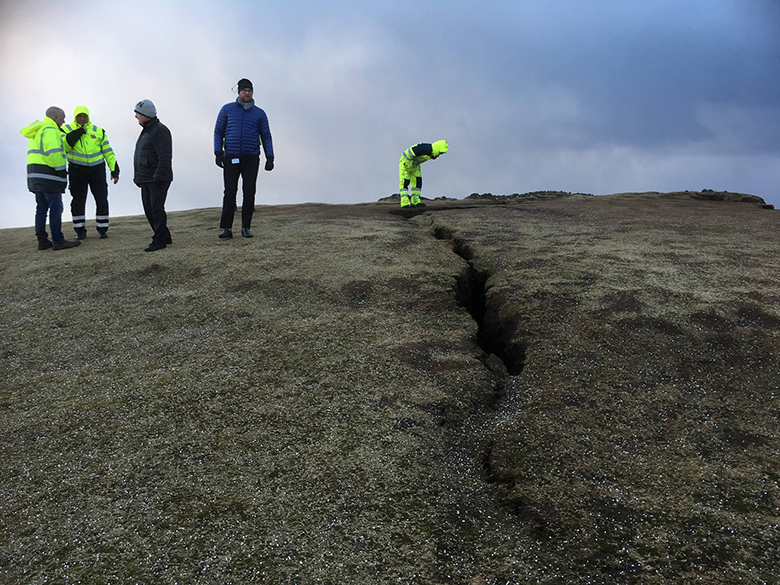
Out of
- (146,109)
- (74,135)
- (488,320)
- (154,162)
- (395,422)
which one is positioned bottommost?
(395,422)

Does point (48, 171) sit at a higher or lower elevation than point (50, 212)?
higher

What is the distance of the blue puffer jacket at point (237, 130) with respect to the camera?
31.6ft

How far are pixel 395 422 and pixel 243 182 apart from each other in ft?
24.1

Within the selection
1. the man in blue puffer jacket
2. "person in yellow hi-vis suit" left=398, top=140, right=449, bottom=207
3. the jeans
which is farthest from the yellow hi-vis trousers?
the jeans

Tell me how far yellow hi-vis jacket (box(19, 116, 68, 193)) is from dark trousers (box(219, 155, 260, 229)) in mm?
3179

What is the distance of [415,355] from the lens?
16.2ft

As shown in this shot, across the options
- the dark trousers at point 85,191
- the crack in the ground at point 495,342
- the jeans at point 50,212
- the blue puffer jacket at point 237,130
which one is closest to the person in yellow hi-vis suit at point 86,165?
the dark trousers at point 85,191

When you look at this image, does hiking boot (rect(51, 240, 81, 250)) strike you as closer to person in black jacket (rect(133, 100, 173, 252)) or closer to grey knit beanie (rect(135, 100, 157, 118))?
person in black jacket (rect(133, 100, 173, 252))

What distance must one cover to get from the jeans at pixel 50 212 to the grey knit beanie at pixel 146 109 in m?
2.52

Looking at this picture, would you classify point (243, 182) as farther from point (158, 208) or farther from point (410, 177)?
point (410, 177)

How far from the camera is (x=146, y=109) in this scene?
930 centimetres

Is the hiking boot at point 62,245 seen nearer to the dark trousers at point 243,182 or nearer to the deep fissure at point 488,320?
the dark trousers at point 243,182

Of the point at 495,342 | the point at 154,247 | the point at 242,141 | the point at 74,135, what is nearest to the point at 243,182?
the point at 242,141

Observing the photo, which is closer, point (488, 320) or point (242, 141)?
point (488, 320)
